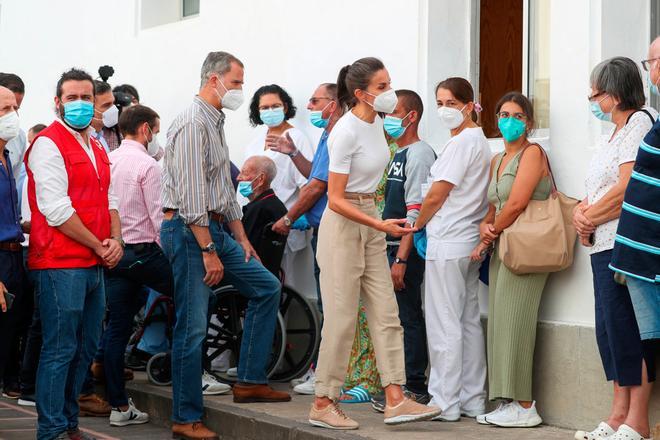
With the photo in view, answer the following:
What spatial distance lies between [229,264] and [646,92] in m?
2.66

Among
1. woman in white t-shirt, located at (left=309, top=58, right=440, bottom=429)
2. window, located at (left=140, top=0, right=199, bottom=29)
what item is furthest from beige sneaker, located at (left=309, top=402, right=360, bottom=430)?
window, located at (left=140, top=0, right=199, bottom=29)

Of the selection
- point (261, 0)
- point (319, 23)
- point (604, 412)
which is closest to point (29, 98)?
point (261, 0)

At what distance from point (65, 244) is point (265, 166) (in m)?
2.29

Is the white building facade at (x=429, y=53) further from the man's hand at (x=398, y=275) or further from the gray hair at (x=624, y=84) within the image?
the man's hand at (x=398, y=275)

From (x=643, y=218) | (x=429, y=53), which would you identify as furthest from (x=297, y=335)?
(x=643, y=218)

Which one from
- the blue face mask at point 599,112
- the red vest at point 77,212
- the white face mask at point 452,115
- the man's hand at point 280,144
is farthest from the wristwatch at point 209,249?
the blue face mask at point 599,112

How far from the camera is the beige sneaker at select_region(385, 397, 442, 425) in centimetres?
642

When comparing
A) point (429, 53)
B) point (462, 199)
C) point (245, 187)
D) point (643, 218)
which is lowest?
point (643, 218)

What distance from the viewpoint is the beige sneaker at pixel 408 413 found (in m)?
6.42

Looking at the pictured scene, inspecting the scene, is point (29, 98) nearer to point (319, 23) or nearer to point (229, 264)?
point (319, 23)

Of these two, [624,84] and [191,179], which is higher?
[624,84]

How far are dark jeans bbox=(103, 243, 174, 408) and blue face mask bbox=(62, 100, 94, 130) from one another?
1.35 meters

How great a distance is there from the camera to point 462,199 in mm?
7047

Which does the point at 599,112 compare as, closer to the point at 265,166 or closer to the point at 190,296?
the point at 190,296
